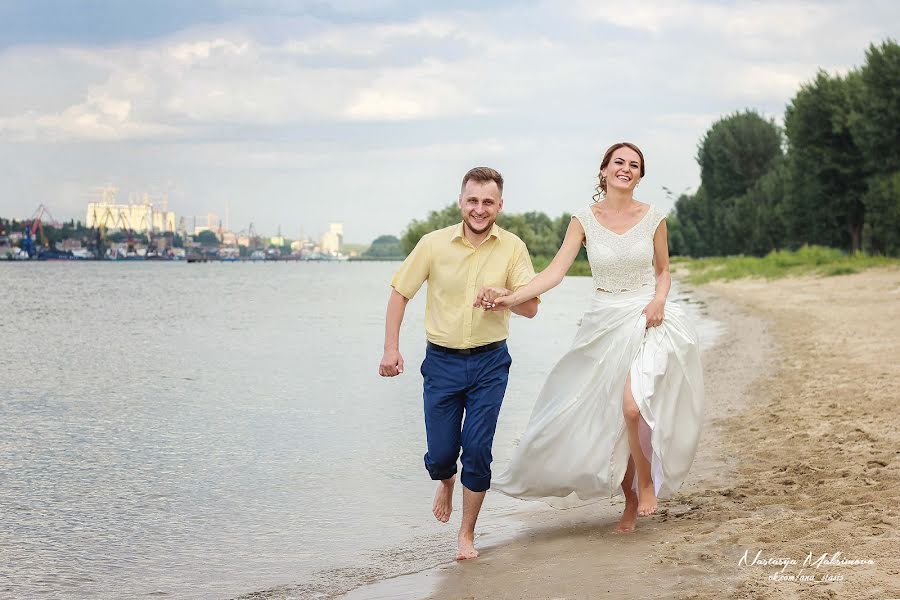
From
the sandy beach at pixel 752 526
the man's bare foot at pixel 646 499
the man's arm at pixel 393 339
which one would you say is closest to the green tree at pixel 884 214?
the sandy beach at pixel 752 526

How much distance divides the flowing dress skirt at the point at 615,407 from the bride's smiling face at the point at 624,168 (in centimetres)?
64

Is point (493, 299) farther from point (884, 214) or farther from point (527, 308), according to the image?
point (884, 214)

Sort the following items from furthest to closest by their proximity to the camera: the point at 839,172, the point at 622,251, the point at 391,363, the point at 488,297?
the point at 839,172 < the point at 622,251 < the point at 391,363 < the point at 488,297

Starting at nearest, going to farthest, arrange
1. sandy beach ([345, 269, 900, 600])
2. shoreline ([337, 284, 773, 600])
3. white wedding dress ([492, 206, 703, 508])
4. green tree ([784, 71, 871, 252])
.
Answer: sandy beach ([345, 269, 900, 600])
shoreline ([337, 284, 773, 600])
white wedding dress ([492, 206, 703, 508])
green tree ([784, 71, 871, 252])

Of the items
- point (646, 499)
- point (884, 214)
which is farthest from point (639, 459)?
point (884, 214)

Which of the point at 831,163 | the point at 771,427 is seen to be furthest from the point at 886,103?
the point at 771,427

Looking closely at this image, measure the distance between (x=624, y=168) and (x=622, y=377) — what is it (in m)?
1.22

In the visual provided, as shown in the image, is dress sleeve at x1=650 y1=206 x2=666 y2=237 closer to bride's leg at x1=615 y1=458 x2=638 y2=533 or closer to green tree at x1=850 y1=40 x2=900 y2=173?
bride's leg at x1=615 y1=458 x2=638 y2=533

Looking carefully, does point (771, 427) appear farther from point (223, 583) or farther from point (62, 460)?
point (62, 460)

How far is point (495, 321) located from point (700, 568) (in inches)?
66.7

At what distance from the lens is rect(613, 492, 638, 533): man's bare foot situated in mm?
6324

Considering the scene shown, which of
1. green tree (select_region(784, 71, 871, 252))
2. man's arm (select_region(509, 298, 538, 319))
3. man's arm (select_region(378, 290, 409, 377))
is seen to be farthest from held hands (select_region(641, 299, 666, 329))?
green tree (select_region(784, 71, 871, 252))

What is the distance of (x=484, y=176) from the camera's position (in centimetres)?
583

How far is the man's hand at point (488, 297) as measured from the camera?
5.67 meters
